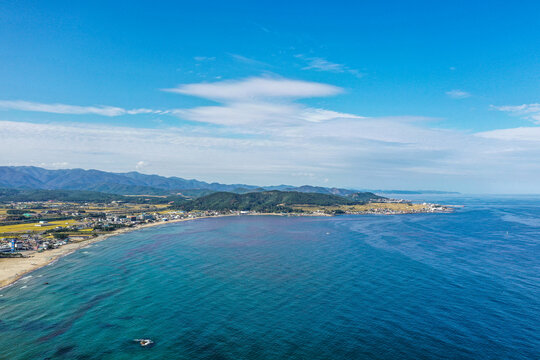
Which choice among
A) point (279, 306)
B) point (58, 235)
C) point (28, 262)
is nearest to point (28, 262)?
point (28, 262)

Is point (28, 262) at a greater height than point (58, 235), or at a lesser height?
lesser

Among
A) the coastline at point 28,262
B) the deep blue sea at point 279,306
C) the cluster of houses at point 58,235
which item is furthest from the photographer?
the cluster of houses at point 58,235

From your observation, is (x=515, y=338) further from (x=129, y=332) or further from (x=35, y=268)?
(x=35, y=268)

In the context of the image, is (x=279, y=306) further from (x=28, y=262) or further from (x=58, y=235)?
(x=58, y=235)

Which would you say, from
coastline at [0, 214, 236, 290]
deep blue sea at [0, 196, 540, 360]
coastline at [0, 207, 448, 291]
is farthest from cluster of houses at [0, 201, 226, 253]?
deep blue sea at [0, 196, 540, 360]

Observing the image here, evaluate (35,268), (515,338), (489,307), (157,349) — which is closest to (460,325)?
(515,338)

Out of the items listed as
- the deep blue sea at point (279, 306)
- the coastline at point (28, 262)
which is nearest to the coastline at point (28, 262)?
the coastline at point (28, 262)

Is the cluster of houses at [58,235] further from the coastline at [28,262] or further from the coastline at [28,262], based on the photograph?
the coastline at [28,262]

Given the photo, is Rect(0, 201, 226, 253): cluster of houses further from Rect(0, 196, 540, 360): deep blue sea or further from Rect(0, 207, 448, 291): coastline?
Rect(0, 196, 540, 360): deep blue sea
